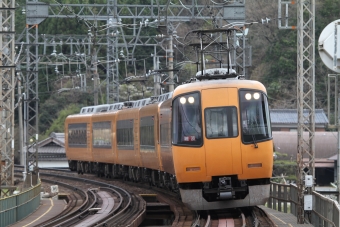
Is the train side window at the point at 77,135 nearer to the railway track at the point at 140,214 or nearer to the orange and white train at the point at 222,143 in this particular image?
the railway track at the point at 140,214

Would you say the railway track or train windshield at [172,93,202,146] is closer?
the railway track

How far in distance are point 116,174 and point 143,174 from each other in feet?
17.2

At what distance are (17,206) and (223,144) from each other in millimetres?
6540

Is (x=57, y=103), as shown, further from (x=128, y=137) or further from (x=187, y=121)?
(x=187, y=121)

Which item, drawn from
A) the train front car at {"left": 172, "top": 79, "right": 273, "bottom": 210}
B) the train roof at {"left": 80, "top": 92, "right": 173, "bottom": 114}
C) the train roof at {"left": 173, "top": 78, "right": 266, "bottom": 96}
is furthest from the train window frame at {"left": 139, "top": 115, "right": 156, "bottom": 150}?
the train front car at {"left": 172, "top": 79, "right": 273, "bottom": 210}

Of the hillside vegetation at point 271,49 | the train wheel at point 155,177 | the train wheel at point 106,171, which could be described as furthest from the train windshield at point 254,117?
the hillside vegetation at point 271,49

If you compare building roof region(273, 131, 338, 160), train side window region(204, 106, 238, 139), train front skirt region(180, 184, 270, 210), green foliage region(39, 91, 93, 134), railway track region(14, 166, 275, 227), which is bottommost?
railway track region(14, 166, 275, 227)

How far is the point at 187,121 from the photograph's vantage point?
17406mm

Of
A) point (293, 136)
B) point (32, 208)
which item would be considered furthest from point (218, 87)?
point (293, 136)

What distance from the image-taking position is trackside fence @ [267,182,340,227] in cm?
1477

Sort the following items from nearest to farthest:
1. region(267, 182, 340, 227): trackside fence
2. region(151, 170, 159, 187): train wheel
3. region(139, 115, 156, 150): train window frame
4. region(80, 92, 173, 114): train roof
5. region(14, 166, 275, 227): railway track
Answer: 1. region(267, 182, 340, 227): trackside fence
2. region(14, 166, 275, 227): railway track
3. region(80, 92, 173, 114): train roof
4. region(139, 115, 156, 150): train window frame
5. region(151, 170, 159, 187): train wheel

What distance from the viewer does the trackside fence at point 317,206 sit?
1477 centimetres

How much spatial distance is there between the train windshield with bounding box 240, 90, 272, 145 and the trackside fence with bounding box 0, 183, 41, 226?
5.80 m

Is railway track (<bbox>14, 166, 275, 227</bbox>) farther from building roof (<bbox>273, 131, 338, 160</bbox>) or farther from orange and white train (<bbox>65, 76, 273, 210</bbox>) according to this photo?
building roof (<bbox>273, 131, 338, 160</bbox>)
